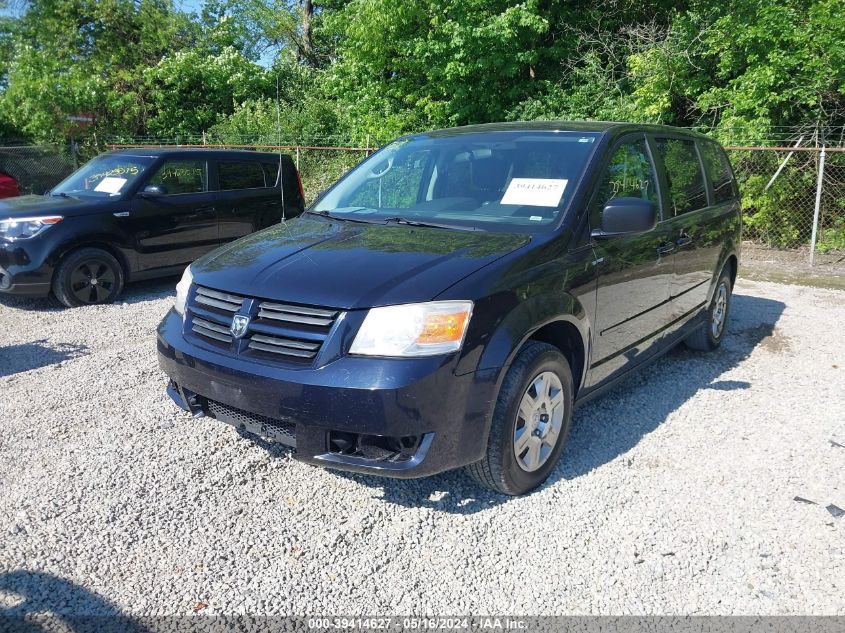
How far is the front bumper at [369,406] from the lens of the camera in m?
2.68

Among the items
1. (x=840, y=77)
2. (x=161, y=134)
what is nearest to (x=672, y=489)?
Answer: (x=840, y=77)

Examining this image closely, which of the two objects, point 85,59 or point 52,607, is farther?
point 85,59

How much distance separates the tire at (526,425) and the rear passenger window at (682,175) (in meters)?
1.88

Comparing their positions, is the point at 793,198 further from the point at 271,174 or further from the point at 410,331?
the point at 410,331

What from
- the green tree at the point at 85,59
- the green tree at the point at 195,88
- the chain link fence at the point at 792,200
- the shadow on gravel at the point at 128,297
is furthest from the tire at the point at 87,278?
the green tree at the point at 195,88

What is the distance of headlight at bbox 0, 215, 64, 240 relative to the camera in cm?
663

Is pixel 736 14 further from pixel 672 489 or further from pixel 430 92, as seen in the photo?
pixel 672 489

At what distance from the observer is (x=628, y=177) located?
4.00m

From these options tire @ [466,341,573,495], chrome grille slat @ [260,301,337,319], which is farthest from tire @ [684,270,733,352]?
chrome grille slat @ [260,301,337,319]

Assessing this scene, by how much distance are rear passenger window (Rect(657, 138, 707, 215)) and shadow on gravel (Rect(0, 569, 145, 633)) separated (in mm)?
3963

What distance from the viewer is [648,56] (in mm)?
12688

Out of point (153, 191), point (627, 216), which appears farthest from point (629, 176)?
point (153, 191)

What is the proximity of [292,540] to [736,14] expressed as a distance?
12.2 meters

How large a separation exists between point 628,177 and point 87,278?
18.7ft
